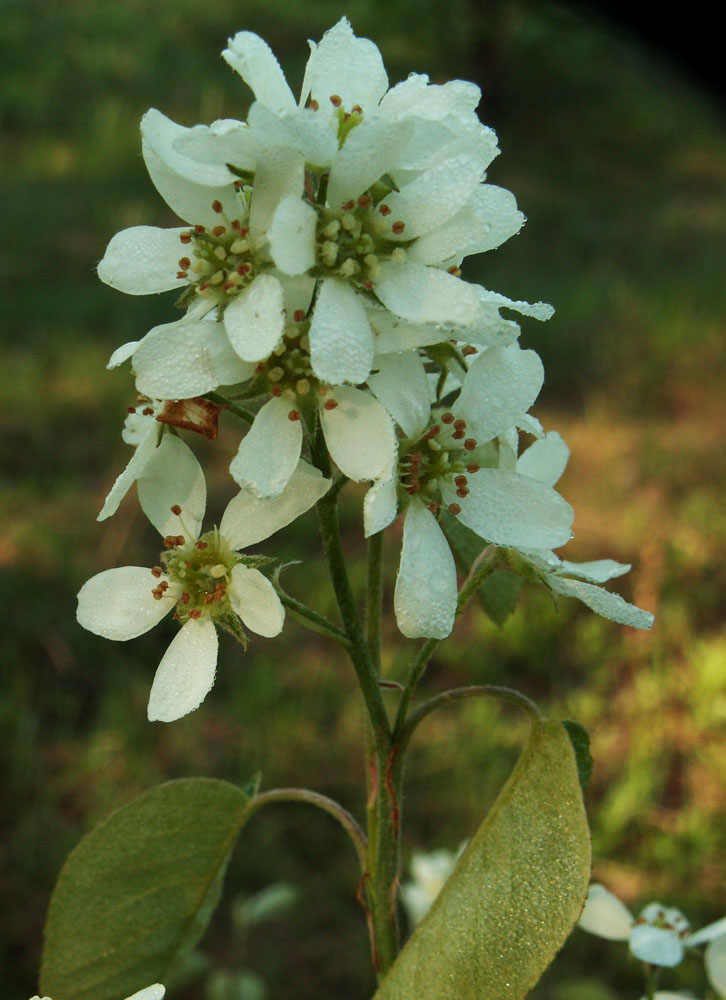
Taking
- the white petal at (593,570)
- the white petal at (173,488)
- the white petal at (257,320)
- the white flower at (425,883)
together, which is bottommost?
the white flower at (425,883)

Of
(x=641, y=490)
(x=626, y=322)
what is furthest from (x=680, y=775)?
(x=626, y=322)

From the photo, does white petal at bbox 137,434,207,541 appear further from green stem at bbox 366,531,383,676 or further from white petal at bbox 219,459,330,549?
green stem at bbox 366,531,383,676

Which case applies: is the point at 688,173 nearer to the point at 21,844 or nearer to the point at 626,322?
the point at 626,322

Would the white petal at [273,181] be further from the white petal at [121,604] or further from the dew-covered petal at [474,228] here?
the white petal at [121,604]

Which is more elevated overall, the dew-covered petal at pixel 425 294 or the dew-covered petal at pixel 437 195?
the dew-covered petal at pixel 437 195

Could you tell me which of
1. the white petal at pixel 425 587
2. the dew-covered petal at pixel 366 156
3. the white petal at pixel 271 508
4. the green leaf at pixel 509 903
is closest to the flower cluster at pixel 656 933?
the green leaf at pixel 509 903

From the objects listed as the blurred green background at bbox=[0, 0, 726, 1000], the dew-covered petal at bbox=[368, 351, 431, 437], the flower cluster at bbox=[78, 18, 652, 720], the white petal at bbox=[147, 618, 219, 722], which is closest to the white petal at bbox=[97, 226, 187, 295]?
the flower cluster at bbox=[78, 18, 652, 720]

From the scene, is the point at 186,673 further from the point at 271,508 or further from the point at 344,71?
the point at 344,71
